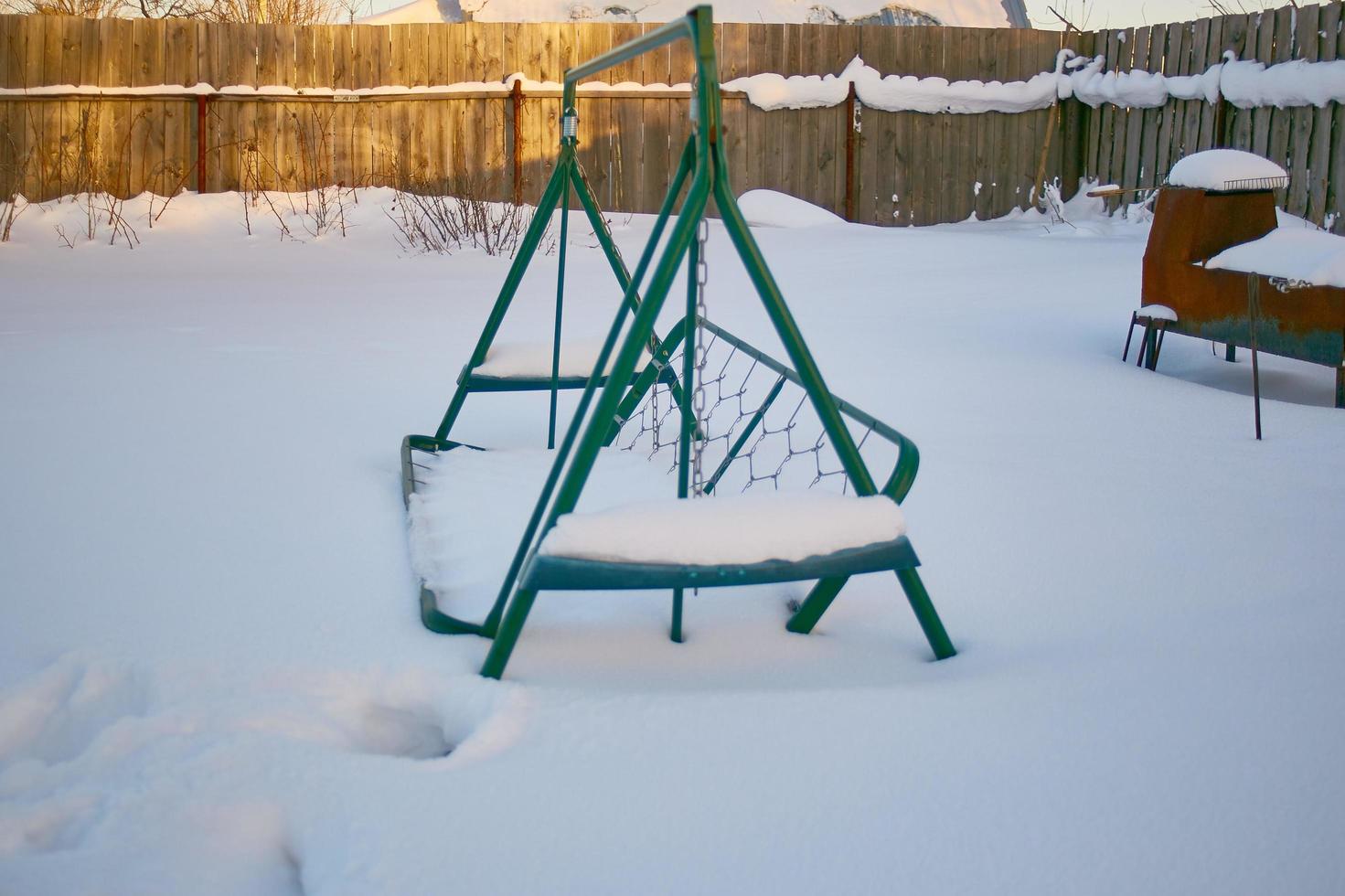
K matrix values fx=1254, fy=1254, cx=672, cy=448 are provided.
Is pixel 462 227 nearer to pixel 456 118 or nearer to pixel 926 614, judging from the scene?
pixel 456 118

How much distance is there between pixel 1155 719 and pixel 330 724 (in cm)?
127

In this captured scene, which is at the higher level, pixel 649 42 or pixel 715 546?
pixel 649 42

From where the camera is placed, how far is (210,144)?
34.1 ft

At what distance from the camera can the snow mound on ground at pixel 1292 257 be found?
4.09 meters

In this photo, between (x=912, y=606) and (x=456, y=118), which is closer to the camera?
(x=912, y=606)

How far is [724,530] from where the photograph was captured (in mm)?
1958

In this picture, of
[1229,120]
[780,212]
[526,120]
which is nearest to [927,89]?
[780,212]

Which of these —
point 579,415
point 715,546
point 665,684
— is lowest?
point 665,684

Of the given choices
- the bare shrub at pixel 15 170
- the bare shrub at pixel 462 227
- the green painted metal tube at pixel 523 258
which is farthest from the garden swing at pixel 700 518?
the bare shrub at pixel 15 170

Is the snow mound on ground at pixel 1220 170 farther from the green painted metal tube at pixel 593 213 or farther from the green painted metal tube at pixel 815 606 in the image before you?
the green painted metal tube at pixel 815 606

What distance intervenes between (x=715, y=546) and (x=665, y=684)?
0.29m

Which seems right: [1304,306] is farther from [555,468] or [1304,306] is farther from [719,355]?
[555,468]

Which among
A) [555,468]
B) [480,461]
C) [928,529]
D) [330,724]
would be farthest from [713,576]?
[480,461]

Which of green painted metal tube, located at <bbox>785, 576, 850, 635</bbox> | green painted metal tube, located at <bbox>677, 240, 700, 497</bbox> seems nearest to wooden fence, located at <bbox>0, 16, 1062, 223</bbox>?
green painted metal tube, located at <bbox>677, 240, 700, 497</bbox>
